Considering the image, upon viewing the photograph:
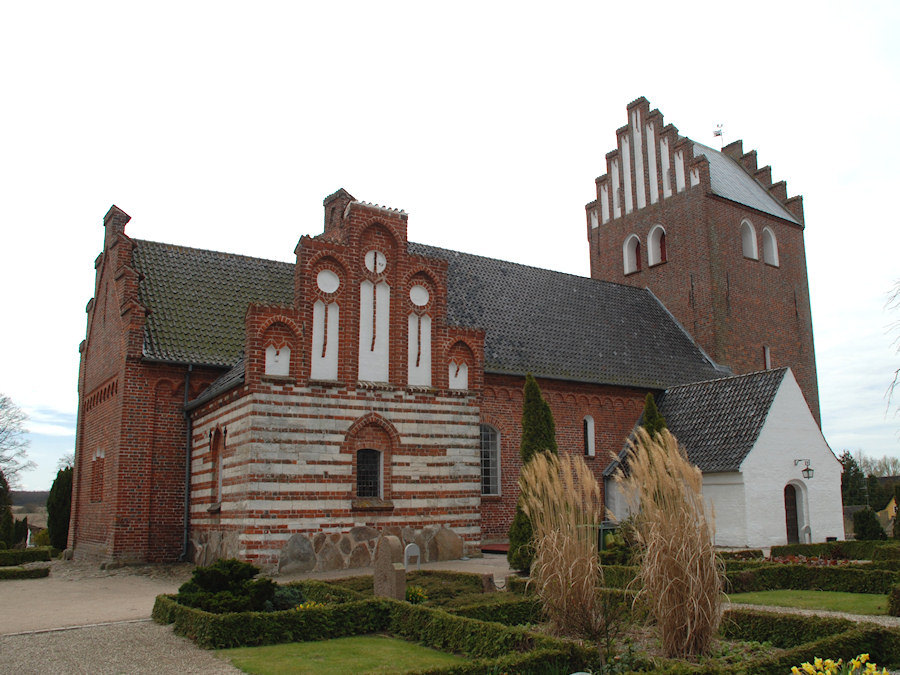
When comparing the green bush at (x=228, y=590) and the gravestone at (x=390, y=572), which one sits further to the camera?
the gravestone at (x=390, y=572)

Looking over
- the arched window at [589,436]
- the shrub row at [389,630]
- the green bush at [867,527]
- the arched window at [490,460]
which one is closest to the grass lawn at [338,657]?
the shrub row at [389,630]

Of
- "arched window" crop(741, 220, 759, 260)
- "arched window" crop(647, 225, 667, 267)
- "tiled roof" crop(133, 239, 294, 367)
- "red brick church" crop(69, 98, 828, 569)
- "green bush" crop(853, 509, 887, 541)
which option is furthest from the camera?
"arched window" crop(647, 225, 667, 267)

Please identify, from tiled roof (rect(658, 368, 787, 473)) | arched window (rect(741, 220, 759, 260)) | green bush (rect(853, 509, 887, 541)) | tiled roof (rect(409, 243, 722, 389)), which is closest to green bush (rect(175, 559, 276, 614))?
tiled roof (rect(409, 243, 722, 389))

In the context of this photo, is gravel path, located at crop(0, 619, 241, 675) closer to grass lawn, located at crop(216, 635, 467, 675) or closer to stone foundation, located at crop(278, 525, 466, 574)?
grass lawn, located at crop(216, 635, 467, 675)

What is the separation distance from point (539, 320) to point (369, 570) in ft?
37.6

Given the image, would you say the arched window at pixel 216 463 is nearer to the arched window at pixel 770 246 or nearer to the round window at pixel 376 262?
the round window at pixel 376 262

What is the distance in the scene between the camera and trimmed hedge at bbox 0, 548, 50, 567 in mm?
20562

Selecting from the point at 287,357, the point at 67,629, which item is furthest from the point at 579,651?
the point at 287,357

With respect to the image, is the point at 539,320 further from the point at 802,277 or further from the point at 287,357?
the point at 802,277

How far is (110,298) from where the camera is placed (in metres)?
21.1

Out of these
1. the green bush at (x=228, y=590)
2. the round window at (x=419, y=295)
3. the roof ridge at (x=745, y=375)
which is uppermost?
the round window at (x=419, y=295)

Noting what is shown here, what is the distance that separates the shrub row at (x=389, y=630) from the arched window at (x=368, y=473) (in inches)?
239

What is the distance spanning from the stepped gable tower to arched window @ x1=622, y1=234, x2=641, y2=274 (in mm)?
41

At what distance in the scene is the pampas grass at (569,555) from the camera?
28.0ft
